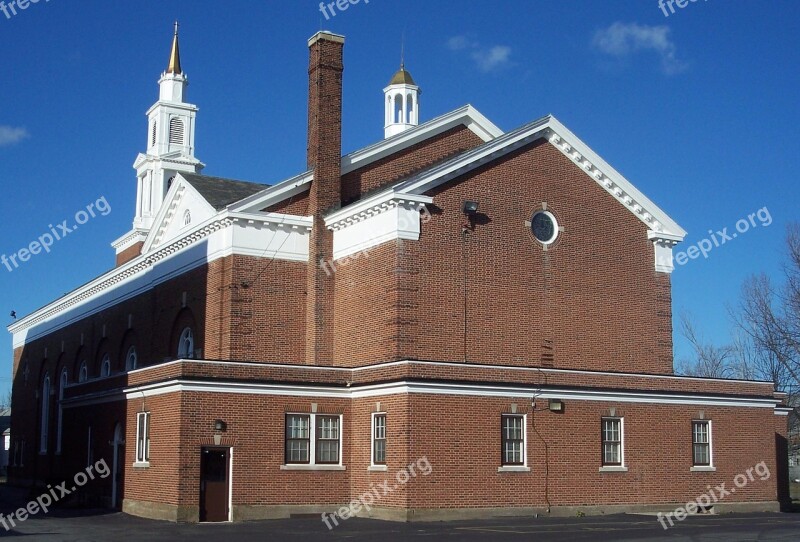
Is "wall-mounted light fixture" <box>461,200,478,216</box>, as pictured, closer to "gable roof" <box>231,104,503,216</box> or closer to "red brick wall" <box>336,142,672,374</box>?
"red brick wall" <box>336,142,672,374</box>

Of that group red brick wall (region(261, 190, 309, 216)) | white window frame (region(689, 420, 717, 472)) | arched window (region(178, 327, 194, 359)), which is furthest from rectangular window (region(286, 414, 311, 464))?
white window frame (region(689, 420, 717, 472))

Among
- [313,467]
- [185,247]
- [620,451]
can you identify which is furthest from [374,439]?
[185,247]

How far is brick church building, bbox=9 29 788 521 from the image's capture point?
30.2 meters

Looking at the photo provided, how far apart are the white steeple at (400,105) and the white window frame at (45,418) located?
1021 inches

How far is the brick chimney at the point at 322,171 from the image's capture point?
36.1m

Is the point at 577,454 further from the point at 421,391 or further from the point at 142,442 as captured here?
the point at 142,442

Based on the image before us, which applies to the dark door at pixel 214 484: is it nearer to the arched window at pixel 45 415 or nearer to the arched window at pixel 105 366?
the arched window at pixel 105 366

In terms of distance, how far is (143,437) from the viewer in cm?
3253

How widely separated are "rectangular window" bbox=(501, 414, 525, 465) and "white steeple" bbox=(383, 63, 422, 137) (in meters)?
19.0

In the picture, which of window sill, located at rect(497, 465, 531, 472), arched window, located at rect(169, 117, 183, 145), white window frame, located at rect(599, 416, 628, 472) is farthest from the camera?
arched window, located at rect(169, 117, 183, 145)

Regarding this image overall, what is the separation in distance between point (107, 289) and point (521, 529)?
29.2 meters

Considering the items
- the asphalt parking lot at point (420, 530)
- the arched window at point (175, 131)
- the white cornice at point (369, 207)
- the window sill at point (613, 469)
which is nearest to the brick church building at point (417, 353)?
the white cornice at point (369, 207)

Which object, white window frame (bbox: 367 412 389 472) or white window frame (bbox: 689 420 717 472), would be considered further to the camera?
white window frame (bbox: 689 420 717 472)

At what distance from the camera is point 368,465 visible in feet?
103
